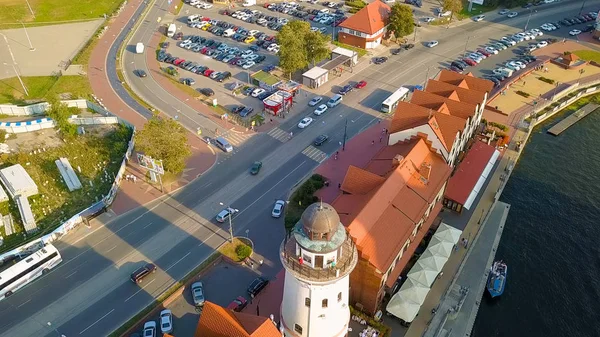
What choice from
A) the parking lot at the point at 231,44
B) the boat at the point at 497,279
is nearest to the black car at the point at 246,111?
the parking lot at the point at 231,44

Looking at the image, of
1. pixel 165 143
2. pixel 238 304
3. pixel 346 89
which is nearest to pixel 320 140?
→ pixel 346 89

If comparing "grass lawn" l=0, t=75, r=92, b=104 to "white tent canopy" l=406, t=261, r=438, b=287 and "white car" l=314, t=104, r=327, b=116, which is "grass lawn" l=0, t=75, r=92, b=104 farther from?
"white tent canopy" l=406, t=261, r=438, b=287

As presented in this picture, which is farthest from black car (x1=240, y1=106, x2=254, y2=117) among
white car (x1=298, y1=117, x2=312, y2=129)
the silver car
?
the silver car

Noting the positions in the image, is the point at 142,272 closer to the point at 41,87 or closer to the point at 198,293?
the point at 198,293

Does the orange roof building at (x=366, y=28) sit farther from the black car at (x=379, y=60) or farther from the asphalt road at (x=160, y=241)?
the asphalt road at (x=160, y=241)

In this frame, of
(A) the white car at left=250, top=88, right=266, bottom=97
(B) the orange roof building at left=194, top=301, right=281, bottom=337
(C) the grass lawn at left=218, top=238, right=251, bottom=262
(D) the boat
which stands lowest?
(D) the boat

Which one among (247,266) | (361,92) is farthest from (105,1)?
(247,266)
